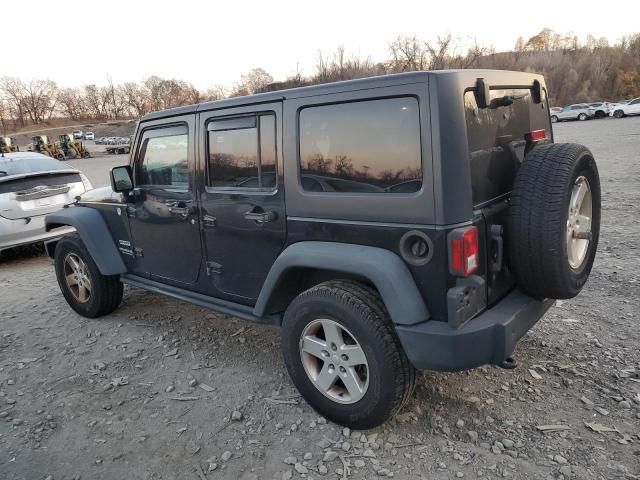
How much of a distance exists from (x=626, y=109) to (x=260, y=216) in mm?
38265

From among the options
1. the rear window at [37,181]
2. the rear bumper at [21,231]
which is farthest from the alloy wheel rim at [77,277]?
the rear window at [37,181]

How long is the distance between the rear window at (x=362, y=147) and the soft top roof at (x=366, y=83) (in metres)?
0.09

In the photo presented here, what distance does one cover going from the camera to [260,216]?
120 inches

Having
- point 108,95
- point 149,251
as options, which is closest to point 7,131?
point 108,95

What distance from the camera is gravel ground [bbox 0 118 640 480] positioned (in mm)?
2570

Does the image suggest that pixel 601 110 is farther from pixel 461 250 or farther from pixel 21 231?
pixel 461 250

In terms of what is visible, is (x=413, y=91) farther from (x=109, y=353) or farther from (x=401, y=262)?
(x=109, y=353)

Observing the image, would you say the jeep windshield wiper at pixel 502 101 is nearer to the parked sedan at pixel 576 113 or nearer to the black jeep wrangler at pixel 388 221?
the black jeep wrangler at pixel 388 221

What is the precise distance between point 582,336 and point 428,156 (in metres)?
2.28

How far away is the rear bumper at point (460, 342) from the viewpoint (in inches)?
93.7

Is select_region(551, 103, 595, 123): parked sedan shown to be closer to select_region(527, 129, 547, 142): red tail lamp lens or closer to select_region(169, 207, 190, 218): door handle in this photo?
select_region(527, 129, 547, 142): red tail lamp lens

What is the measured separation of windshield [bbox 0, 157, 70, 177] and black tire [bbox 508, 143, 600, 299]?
6.90 metres

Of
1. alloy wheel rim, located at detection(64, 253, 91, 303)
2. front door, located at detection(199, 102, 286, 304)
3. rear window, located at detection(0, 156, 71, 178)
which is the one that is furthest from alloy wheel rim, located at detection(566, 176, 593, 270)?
rear window, located at detection(0, 156, 71, 178)

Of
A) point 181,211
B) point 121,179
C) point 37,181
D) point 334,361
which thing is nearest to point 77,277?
point 121,179
